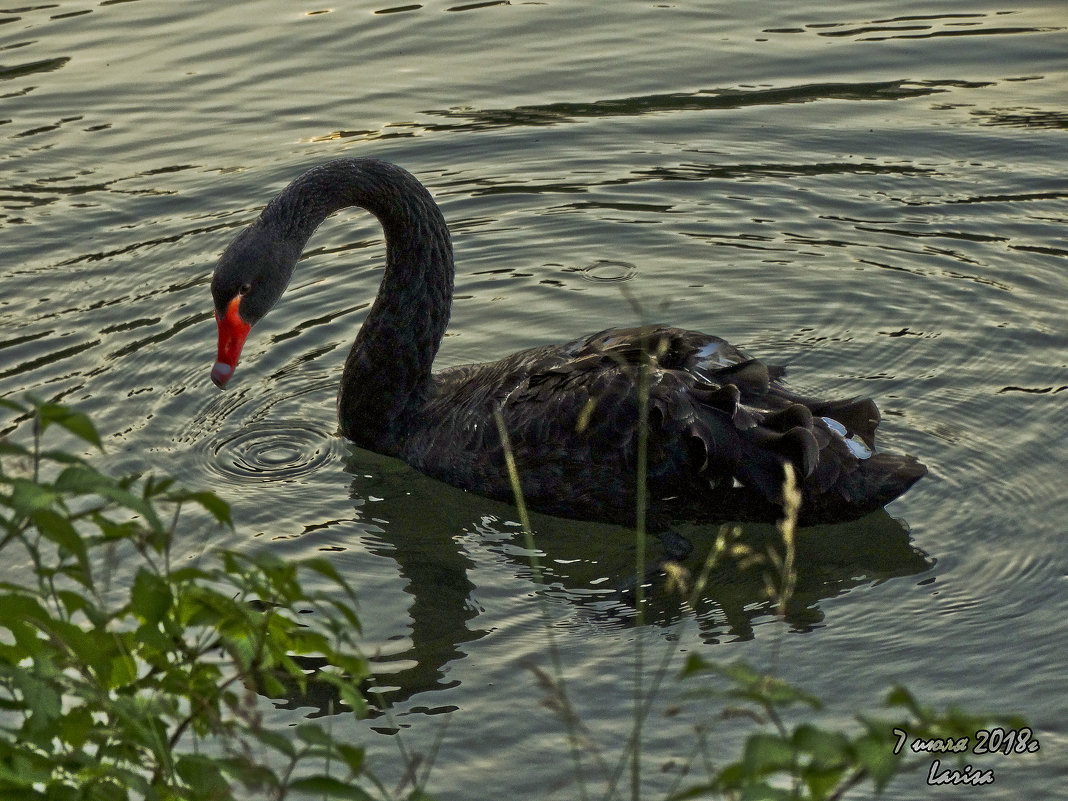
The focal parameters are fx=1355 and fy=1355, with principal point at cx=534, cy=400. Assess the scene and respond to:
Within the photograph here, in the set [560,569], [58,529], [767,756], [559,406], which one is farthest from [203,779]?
[559,406]

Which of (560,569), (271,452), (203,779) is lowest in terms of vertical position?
(560,569)

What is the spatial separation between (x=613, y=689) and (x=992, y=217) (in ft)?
14.7

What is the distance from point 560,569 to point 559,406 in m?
0.64

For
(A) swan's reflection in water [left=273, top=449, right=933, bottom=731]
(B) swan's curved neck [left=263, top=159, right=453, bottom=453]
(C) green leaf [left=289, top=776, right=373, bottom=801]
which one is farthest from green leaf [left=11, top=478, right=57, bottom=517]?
(B) swan's curved neck [left=263, top=159, right=453, bottom=453]

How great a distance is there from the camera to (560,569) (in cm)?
535

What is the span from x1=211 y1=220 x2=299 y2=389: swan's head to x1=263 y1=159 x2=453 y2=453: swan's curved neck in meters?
0.33

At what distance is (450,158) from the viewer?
29.4ft

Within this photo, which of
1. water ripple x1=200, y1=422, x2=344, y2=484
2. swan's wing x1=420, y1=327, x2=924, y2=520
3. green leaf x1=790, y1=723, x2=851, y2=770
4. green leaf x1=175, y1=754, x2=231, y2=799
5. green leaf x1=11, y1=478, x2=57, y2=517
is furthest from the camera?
water ripple x1=200, y1=422, x2=344, y2=484

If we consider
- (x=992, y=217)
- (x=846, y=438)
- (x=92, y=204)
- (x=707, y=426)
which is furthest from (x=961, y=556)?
(x=92, y=204)

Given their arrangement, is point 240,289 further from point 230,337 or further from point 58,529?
point 58,529

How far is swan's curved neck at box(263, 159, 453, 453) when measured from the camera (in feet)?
20.2

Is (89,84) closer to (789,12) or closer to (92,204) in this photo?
(92,204)

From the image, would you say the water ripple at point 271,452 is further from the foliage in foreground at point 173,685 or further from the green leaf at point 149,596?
the green leaf at point 149,596

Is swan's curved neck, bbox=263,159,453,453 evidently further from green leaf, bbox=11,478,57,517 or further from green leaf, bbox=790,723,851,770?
green leaf, bbox=790,723,851,770
